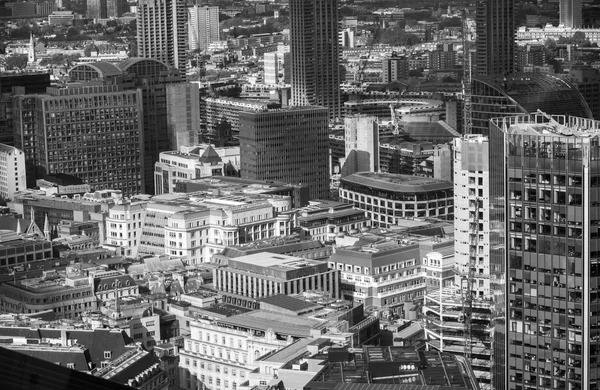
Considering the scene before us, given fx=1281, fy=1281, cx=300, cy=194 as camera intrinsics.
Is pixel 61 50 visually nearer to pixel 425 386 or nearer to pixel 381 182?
pixel 381 182

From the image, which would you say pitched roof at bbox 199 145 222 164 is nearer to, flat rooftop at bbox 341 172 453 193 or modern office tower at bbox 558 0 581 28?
flat rooftop at bbox 341 172 453 193

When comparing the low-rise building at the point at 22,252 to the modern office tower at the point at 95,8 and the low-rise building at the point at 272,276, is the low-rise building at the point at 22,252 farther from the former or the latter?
the modern office tower at the point at 95,8

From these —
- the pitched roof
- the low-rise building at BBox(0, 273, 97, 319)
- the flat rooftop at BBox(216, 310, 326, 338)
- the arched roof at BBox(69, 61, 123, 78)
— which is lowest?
the low-rise building at BBox(0, 273, 97, 319)

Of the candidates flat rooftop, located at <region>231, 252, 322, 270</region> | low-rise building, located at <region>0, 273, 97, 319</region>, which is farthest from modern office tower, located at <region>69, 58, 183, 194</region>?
low-rise building, located at <region>0, 273, 97, 319</region>

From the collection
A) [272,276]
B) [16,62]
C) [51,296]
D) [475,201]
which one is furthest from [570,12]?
[51,296]

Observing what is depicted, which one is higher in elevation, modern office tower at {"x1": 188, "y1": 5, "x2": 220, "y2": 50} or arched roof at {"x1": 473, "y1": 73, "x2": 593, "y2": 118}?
modern office tower at {"x1": 188, "y1": 5, "x2": 220, "y2": 50}
